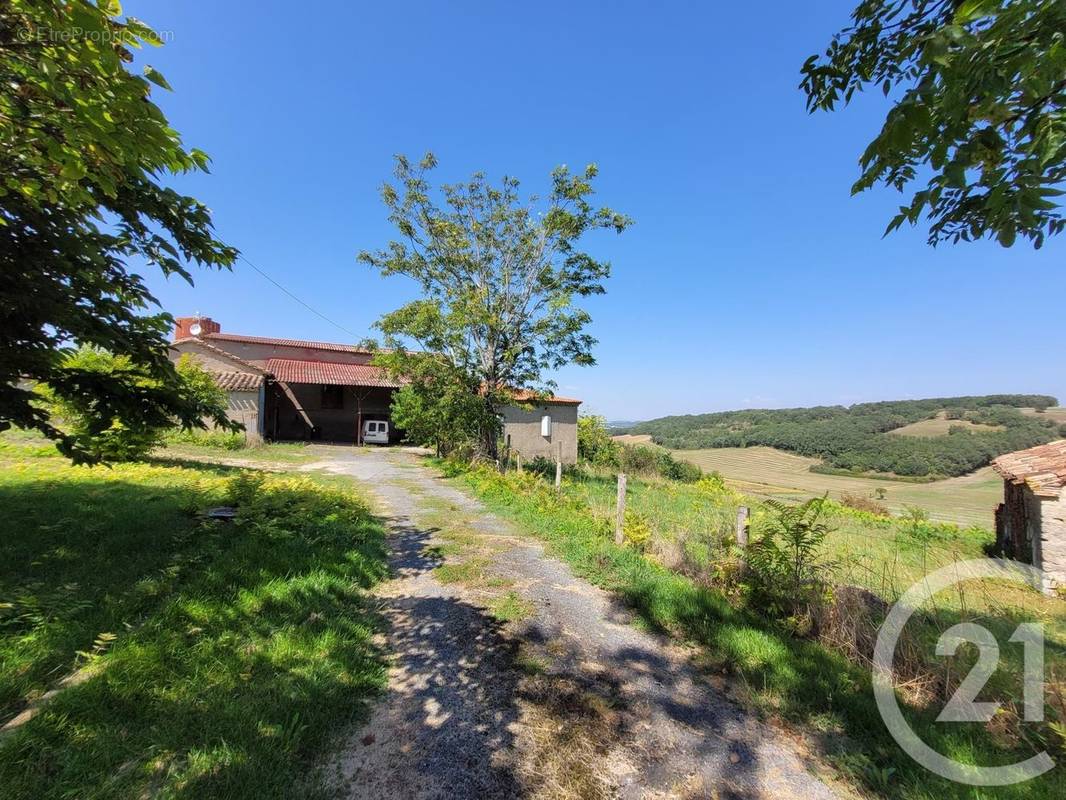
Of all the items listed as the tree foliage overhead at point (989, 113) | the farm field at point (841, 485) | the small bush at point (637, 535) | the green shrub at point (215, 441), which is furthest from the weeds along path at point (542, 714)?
the green shrub at point (215, 441)

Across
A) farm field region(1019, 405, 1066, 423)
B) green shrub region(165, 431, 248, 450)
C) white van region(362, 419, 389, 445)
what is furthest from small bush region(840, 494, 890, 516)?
green shrub region(165, 431, 248, 450)

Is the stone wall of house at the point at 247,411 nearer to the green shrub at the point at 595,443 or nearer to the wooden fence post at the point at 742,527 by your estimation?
the green shrub at the point at 595,443

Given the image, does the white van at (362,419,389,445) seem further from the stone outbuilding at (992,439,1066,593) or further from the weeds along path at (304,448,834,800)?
the stone outbuilding at (992,439,1066,593)

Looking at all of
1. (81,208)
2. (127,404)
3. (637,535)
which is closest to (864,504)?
(637,535)

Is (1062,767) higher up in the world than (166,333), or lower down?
lower down

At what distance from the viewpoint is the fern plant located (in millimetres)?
4066

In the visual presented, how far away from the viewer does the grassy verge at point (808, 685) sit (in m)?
2.27


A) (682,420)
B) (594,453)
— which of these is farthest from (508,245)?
(682,420)

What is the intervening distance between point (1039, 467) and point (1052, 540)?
1835 millimetres

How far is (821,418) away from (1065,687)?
6647cm

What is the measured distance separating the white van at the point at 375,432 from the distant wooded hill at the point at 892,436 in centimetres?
3368

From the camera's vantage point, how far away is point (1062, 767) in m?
2.27

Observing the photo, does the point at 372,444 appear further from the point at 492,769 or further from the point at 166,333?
the point at 492,769

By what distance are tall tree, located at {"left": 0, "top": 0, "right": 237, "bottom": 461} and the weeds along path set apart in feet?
11.6
